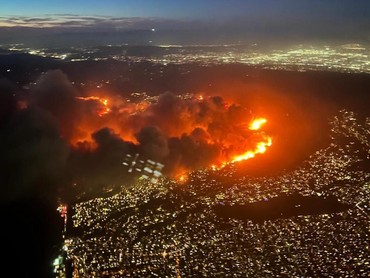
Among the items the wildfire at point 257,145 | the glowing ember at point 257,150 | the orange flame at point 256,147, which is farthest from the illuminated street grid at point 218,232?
the wildfire at point 257,145

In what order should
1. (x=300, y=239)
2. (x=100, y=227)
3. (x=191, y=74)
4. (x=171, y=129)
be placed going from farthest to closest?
(x=191, y=74)
(x=171, y=129)
(x=100, y=227)
(x=300, y=239)

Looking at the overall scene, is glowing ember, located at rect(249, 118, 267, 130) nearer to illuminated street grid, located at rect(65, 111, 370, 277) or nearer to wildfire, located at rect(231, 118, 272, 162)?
wildfire, located at rect(231, 118, 272, 162)

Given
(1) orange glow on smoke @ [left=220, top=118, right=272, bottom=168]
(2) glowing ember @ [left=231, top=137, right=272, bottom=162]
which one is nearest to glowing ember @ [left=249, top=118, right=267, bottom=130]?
(1) orange glow on smoke @ [left=220, top=118, right=272, bottom=168]

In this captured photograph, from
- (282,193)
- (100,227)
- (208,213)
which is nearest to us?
(100,227)

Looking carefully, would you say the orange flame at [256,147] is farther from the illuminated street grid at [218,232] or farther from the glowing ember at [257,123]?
the illuminated street grid at [218,232]

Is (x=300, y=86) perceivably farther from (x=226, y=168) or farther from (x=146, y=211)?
(x=146, y=211)

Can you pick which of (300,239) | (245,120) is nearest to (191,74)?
(245,120)

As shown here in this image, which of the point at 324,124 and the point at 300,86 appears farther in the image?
the point at 300,86

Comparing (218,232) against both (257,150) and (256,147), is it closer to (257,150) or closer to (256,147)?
(257,150)
